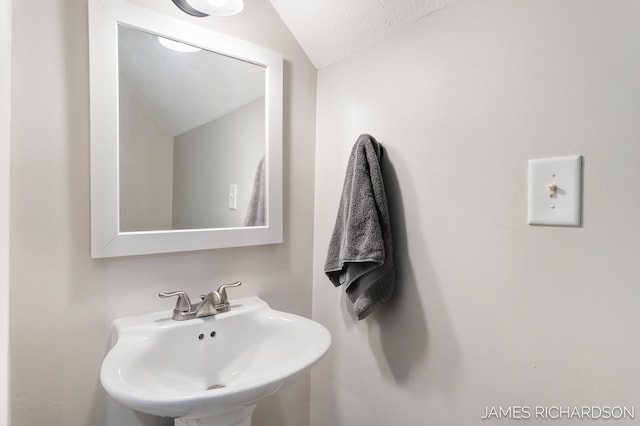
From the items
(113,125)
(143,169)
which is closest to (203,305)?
(143,169)

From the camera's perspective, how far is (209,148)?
1123 mm

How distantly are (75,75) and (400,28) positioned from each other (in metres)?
0.95

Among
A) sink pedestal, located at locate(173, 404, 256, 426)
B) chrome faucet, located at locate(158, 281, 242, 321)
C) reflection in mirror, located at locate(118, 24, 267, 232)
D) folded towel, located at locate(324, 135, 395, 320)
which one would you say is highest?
reflection in mirror, located at locate(118, 24, 267, 232)

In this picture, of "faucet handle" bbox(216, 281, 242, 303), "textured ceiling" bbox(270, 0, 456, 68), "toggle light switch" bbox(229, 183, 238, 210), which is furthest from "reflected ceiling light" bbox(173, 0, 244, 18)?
"faucet handle" bbox(216, 281, 242, 303)

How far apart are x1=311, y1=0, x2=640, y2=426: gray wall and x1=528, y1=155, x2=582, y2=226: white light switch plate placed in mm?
19

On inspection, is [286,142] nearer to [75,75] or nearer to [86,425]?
[75,75]

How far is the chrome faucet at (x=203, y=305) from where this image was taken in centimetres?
99

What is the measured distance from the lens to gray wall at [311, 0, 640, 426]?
2.08 ft

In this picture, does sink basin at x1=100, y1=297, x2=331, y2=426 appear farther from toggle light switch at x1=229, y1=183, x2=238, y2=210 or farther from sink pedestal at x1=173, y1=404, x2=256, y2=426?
toggle light switch at x1=229, y1=183, x2=238, y2=210

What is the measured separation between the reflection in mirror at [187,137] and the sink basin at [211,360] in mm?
306

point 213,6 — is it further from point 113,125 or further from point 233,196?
point 233,196

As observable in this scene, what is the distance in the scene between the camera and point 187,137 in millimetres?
1089

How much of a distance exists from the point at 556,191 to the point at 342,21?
87 cm

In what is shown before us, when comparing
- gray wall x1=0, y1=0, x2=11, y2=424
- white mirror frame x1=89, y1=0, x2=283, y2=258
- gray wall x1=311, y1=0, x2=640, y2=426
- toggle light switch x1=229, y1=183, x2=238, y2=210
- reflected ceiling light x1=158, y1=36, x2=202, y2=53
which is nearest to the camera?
gray wall x1=311, y1=0, x2=640, y2=426
